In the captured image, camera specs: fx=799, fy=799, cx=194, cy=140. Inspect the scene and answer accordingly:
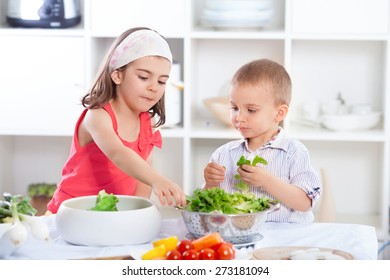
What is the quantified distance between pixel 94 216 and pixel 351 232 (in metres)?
0.37

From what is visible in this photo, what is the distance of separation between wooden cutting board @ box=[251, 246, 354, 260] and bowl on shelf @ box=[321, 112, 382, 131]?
123 centimetres

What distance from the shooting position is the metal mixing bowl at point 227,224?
1071 millimetres

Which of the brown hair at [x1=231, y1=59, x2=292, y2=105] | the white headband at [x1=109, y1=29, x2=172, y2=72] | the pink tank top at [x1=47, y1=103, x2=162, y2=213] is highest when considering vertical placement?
the white headband at [x1=109, y1=29, x2=172, y2=72]

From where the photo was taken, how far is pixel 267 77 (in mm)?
1392

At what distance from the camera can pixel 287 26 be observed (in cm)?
219

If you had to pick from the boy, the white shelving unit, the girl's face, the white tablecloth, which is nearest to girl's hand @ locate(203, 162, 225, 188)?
the boy

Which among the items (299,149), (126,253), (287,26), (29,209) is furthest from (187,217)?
(287,26)

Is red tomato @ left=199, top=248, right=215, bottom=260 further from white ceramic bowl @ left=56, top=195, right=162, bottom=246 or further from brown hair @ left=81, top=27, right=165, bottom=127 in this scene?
brown hair @ left=81, top=27, right=165, bottom=127

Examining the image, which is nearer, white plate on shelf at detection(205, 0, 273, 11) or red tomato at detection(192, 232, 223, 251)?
red tomato at detection(192, 232, 223, 251)

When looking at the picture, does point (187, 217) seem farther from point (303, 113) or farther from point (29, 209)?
point (303, 113)

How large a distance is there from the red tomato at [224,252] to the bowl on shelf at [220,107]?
1.28 m

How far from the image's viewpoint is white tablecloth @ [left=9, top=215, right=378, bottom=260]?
1.04 meters

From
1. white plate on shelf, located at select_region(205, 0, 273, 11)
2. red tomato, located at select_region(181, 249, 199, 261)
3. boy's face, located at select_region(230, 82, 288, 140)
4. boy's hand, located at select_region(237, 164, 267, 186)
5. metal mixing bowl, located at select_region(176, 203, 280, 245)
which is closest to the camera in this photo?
red tomato, located at select_region(181, 249, 199, 261)
